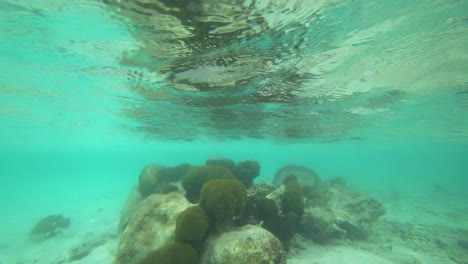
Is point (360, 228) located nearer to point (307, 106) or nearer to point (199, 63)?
point (307, 106)

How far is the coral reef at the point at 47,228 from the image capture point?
23.0 metres

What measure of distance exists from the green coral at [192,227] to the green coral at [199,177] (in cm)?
336

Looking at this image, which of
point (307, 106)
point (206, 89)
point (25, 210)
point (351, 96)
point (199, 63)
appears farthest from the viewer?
point (25, 210)

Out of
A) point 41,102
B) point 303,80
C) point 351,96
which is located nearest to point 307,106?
point 351,96

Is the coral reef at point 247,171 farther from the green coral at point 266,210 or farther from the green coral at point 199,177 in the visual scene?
the green coral at point 266,210

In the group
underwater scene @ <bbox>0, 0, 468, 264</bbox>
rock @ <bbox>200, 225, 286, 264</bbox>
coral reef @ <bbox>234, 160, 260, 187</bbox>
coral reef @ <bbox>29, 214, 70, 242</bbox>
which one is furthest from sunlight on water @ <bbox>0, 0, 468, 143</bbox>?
coral reef @ <bbox>29, 214, 70, 242</bbox>

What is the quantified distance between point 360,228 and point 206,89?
11151mm

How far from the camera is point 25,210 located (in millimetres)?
40562

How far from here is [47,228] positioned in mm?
24031

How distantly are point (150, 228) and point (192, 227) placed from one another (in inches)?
92.6

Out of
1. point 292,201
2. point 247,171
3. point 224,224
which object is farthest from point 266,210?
point 247,171

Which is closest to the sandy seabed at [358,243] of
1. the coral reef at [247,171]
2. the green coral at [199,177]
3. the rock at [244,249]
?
the rock at [244,249]

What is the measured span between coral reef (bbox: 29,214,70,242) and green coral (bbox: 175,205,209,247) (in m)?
22.0

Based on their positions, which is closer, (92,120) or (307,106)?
(307,106)
